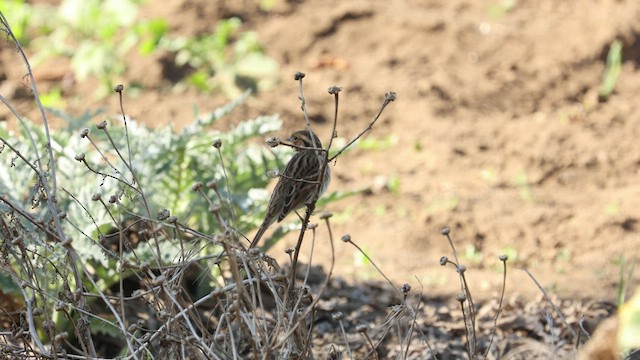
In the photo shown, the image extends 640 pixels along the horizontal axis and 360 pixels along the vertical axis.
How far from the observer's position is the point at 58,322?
4.63m

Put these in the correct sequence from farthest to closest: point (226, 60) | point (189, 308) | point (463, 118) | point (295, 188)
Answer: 1. point (226, 60)
2. point (463, 118)
3. point (295, 188)
4. point (189, 308)

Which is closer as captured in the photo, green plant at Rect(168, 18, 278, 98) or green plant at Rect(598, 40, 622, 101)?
green plant at Rect(598, 40, 622, 101)

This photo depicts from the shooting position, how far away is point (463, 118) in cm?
807

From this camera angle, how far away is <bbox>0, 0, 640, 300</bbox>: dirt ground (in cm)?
624

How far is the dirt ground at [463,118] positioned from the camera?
6.24m

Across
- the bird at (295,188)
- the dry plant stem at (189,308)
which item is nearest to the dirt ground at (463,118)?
the bird at (295,188)

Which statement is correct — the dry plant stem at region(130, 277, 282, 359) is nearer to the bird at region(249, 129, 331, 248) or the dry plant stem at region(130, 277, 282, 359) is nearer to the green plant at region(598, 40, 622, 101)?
the bird at region(249, 129, 331, 248)

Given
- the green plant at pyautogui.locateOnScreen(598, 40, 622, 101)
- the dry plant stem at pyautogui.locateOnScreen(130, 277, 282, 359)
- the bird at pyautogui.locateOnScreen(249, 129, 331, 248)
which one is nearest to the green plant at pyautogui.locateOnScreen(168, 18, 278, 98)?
the green plant at pyautogui.locateOnScreen(598, 40, 622, 101)

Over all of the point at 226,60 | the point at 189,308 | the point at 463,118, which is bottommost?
the point at 463,118

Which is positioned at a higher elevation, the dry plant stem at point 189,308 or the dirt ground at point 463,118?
the dry plant stem at point 189,308

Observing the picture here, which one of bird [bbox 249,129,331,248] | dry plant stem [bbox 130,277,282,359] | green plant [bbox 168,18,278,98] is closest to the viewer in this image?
dry plant stem [bbox 130,277,282,359]

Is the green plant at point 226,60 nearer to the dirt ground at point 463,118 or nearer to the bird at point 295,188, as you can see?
the dirt ground at point 463,118

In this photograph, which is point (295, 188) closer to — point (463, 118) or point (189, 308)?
point (189, 308)

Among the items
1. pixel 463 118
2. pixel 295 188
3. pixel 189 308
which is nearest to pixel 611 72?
pixel 463 118
